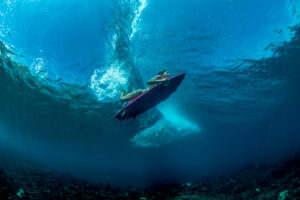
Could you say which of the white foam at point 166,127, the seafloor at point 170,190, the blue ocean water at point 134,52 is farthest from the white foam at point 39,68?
the white foam at point 166,127

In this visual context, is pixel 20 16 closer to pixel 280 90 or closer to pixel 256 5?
pixel 256 5

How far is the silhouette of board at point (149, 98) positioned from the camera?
185 inches

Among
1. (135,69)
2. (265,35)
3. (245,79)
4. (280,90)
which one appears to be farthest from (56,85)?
(280,90)

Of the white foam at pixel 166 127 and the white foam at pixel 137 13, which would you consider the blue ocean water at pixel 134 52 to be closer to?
the white foam at pixel 137 13

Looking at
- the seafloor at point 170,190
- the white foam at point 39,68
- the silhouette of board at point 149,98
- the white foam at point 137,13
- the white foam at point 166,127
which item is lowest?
the seafloor at point 170,190

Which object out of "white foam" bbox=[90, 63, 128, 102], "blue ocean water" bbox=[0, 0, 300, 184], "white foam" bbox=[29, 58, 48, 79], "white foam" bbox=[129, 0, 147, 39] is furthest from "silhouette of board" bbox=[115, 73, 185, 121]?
"white foam" bbox=[29, 58, 48, 79]

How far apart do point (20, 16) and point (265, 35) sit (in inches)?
709

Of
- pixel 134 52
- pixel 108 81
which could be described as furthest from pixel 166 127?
pixel 134 52

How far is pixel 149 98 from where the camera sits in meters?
5.03

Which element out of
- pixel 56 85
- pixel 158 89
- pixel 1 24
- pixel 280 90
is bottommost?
pixel 158 89

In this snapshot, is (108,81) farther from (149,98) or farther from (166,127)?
(166,127)

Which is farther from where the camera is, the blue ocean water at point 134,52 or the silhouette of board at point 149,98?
the blue ocean water at point 134,52

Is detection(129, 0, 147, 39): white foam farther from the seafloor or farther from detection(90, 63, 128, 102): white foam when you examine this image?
the seafloor

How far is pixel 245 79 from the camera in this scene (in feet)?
64.0
